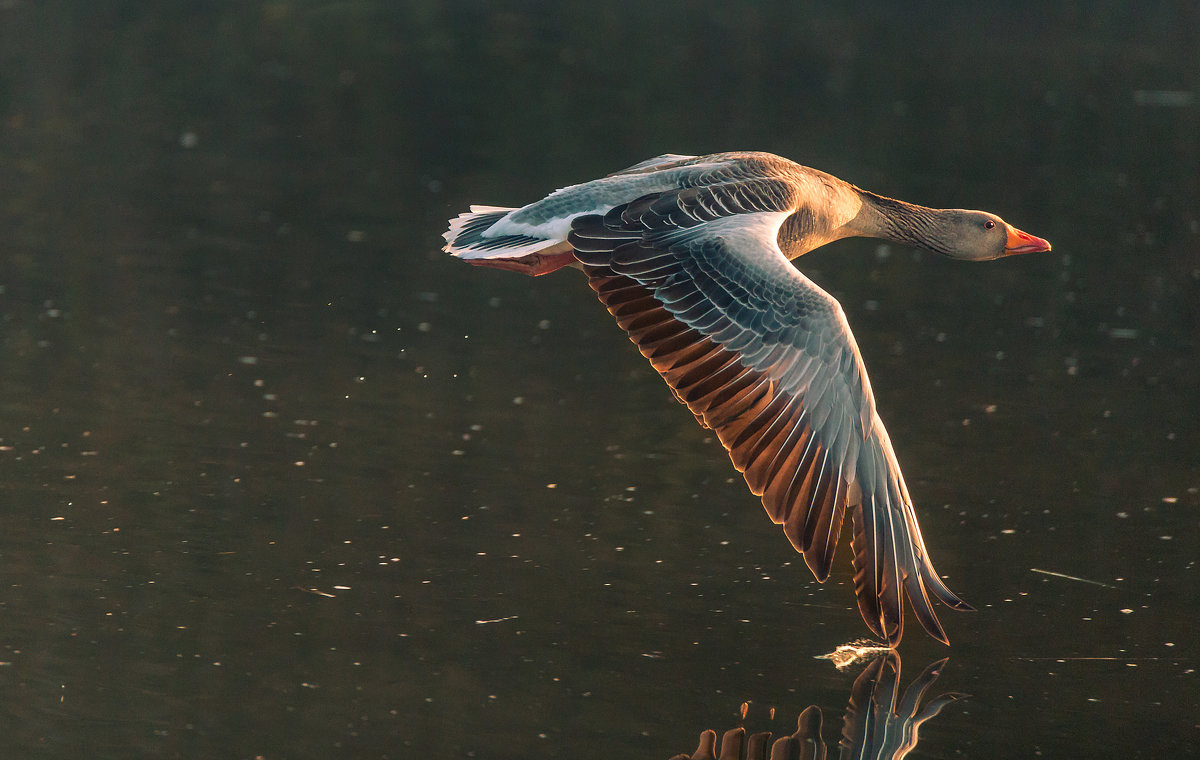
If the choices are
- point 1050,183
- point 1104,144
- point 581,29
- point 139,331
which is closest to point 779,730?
point 139,331

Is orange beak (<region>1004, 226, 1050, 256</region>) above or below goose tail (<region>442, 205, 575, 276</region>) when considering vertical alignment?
below

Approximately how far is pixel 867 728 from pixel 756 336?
5.23 ft

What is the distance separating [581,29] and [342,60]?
5.60 meters

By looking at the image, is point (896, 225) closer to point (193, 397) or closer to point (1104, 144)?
point (193, 397)

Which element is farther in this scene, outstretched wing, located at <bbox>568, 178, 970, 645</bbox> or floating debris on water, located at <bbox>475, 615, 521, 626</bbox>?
floating debris on water, located at <bbox>475, 615, 521, 626</bbox>

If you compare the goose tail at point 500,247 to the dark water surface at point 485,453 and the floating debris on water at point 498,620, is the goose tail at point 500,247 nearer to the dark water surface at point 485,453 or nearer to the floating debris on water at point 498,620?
the dark water surface at point 485,453

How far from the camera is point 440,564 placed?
7.22 meters

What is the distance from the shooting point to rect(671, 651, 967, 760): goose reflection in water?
5.80 meters

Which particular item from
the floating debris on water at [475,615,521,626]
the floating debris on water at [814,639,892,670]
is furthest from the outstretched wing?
the floating debris on water at [475,615,521,626]

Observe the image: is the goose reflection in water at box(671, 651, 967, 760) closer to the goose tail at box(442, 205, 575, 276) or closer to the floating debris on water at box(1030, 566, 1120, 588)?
the floating debris on water at box(1030, 566, 1120, 588)

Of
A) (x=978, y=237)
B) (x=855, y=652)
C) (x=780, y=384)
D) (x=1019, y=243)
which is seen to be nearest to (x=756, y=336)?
(x=780, y=384)

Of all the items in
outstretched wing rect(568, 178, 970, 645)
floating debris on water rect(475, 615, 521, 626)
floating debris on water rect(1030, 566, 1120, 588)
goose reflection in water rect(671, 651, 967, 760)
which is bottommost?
floating debris on water rect(1030, 566, 1120, 588)

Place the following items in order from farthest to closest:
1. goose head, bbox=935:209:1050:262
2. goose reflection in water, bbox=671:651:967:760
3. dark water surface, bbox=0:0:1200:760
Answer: goose head, bbox=935:209:1050:262, dark water surface, bbox=0:0:1200:760, goose reflection in water, bbox=671:651:967:760

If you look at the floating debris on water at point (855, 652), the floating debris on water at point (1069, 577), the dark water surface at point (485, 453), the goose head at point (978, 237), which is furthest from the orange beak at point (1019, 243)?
the floating debris on water at point (855, 652)
